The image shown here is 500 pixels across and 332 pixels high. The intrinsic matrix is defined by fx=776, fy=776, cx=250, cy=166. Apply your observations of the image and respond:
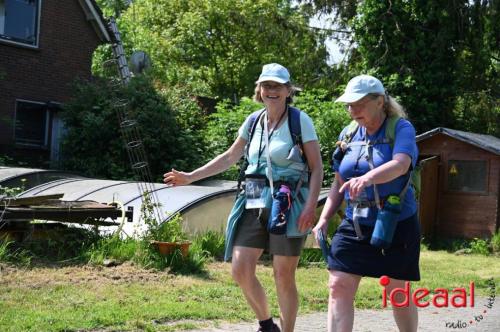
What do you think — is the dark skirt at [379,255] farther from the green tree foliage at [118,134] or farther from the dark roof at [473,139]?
the green tree foliage at [118,134]

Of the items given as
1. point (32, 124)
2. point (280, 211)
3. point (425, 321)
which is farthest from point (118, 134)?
point (280, 211)

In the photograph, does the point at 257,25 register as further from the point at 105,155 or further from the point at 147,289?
the point at 147,289

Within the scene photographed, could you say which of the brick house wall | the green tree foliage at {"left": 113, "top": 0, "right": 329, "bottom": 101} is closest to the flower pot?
the brick house wall

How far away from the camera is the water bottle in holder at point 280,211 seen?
5.35 meters

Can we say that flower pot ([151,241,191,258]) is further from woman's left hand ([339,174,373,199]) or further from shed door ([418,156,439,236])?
shed door ([418,156,439,236])

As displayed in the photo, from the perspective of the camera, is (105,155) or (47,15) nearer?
(105,155)

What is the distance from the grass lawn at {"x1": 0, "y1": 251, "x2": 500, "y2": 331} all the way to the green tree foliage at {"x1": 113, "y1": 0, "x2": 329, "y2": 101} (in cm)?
2386

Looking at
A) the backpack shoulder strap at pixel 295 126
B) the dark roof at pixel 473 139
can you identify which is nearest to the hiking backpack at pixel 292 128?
the backpack shoulder strap at pixel 295 126

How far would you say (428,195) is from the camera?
16.2 meters

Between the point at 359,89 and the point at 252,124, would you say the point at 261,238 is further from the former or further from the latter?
the point at 359,89

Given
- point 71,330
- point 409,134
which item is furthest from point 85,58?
point 409,134

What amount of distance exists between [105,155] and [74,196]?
4787 mm

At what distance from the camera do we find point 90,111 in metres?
17.5

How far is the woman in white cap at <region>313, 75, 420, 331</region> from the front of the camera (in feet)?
15.3
